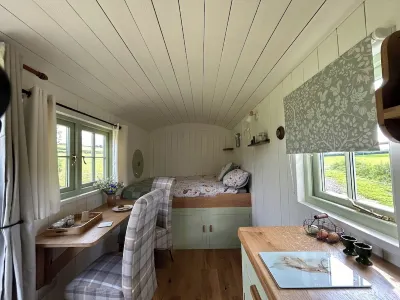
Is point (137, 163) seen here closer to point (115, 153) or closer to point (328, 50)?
point (115, 153)

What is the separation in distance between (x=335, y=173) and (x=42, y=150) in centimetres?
201

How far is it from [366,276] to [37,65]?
2.24m

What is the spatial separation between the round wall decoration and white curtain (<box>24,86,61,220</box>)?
2.19 metres

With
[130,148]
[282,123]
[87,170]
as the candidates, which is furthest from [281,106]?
[130,148]

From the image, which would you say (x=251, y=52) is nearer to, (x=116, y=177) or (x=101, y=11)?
(x=101, y=11)

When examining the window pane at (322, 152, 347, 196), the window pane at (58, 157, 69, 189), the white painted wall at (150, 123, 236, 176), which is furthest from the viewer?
the white painted wall at (150, 123, 236, 176)

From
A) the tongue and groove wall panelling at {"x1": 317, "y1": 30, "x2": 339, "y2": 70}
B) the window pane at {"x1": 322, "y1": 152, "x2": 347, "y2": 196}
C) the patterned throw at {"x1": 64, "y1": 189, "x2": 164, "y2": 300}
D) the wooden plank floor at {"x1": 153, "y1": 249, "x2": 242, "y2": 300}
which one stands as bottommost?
the wooden plank floor at {"x1": 153, "y1": 249, "x2": 242, "y2": 300}

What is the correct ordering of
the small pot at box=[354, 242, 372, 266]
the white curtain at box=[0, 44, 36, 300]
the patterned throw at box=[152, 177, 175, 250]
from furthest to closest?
1. the patterned throw at box=[152, 177, 175, 250]
2. the white curtain at box=[0, 44, 36, 300]
3. the small pot at box=[354, 242, 372, 266]

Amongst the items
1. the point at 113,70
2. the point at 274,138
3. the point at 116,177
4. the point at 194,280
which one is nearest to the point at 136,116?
the point at 116,177

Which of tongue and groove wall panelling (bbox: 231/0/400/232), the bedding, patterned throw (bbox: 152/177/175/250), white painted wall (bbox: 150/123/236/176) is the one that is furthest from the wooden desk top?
white painted wall (bbox: 150/123/236/176)

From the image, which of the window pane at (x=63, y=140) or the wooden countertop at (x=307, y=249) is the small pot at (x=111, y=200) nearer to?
the window pane at (x=63, y=140)

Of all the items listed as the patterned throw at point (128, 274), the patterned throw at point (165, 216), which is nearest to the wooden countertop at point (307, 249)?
the patterned throw at point (128, 274)

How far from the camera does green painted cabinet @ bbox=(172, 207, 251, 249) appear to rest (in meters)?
3.02

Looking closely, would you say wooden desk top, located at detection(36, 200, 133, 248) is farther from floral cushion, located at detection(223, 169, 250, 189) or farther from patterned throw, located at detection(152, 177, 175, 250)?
floral cushion, located at detection(223, 169, 250, 189)
